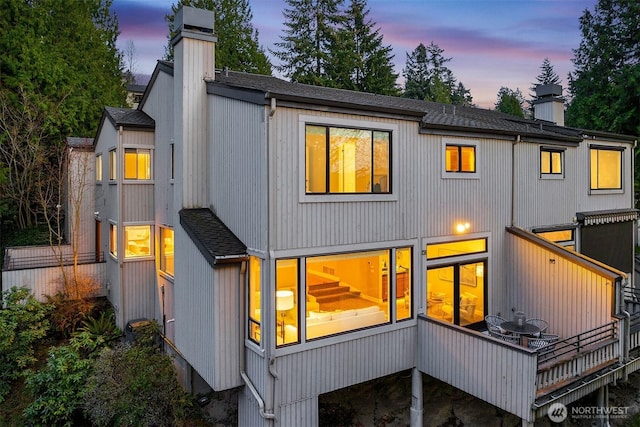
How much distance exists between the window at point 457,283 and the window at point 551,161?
3382mm

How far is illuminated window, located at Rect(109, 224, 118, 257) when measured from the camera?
12.2m

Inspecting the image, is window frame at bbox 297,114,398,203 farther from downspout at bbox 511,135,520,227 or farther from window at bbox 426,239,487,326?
downspout at bbox 511,135,520,227

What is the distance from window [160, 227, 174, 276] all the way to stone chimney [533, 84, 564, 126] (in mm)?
14761

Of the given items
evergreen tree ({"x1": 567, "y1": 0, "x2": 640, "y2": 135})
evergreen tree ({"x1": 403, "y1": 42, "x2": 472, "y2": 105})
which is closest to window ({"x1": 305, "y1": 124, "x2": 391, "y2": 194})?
evergreen tree ({"x1": 567, "y1": 0, "x2": 640, "y2": 135})

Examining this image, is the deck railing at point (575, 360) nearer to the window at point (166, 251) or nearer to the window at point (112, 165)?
the window at point (166, 251)

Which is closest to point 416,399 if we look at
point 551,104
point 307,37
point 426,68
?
point 551,104

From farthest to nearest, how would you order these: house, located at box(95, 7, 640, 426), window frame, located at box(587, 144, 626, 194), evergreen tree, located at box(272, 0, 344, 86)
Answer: evergreen tree, located at box(272, 0, 344, 86)
window frame, located at box(587, 144, 626, 194)
house, located at box(95, 7, 640, 426)

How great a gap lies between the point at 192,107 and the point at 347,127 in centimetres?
354

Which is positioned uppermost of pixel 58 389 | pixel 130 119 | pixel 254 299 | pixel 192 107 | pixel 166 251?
pixel 130 119

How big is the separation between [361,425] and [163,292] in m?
6.10

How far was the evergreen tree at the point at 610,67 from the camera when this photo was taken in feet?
77.6

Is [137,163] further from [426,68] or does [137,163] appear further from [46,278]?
[426,68]

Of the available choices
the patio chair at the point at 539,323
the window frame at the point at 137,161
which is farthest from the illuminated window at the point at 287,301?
the window frame at the point at 137,161

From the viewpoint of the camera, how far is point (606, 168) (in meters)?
13.8
